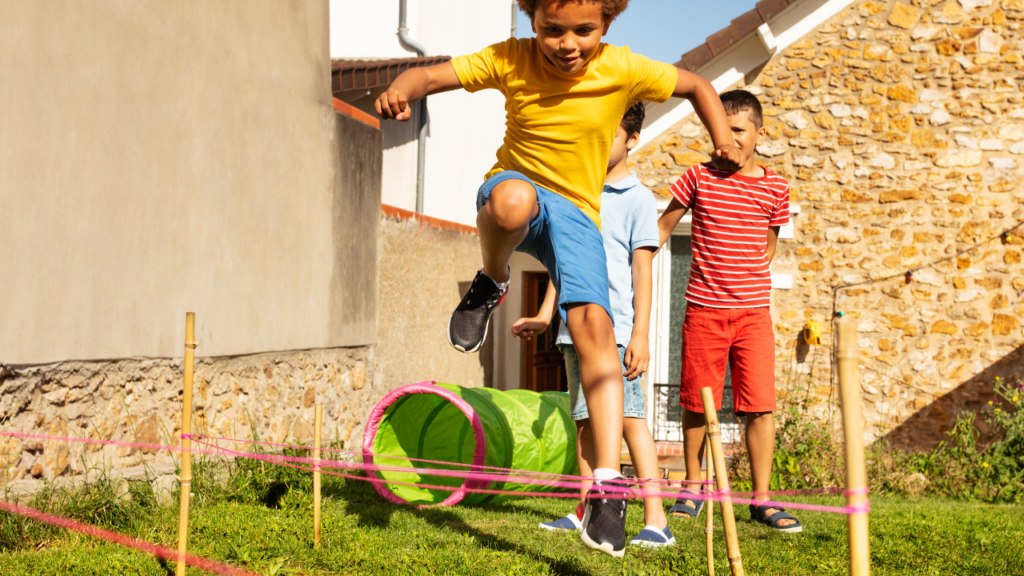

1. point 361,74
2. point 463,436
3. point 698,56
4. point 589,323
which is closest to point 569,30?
point 589,323

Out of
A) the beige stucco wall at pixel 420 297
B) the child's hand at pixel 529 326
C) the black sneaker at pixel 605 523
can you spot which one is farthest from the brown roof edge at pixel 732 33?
the black sneaker at pixel 605 523

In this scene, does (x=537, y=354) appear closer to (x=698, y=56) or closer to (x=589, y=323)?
(x=698, y=56)

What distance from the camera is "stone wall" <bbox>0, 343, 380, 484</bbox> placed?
332 cm

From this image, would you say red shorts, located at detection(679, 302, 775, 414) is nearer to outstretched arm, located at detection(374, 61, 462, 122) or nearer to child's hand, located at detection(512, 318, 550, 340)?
child's hand, located at detection(512, 318, 550, 340)

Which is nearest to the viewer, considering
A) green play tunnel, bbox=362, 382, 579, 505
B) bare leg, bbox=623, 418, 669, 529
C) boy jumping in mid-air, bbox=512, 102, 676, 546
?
bare leg, bbox=623, 418, 669, 529

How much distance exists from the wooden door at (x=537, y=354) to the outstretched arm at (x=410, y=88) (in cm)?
621

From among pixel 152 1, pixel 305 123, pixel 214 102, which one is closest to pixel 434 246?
pixel 305 123

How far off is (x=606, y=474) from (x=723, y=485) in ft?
Result: 1.28

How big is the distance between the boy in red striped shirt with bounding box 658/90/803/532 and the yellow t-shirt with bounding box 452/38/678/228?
1.22 m

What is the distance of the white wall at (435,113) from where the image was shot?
9.62 meters

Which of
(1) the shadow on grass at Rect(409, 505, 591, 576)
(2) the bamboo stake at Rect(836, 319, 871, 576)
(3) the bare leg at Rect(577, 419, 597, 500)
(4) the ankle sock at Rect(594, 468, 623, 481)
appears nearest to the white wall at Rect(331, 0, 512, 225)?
(1) the shadow on grass at Rect(409, 505, 591, 576)

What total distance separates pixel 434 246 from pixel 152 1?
11.7 feet

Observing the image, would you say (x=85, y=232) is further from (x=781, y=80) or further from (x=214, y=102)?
(x=781, y=80)

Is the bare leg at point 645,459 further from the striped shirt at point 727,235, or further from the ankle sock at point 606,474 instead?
the striped shirt at point 727,235
